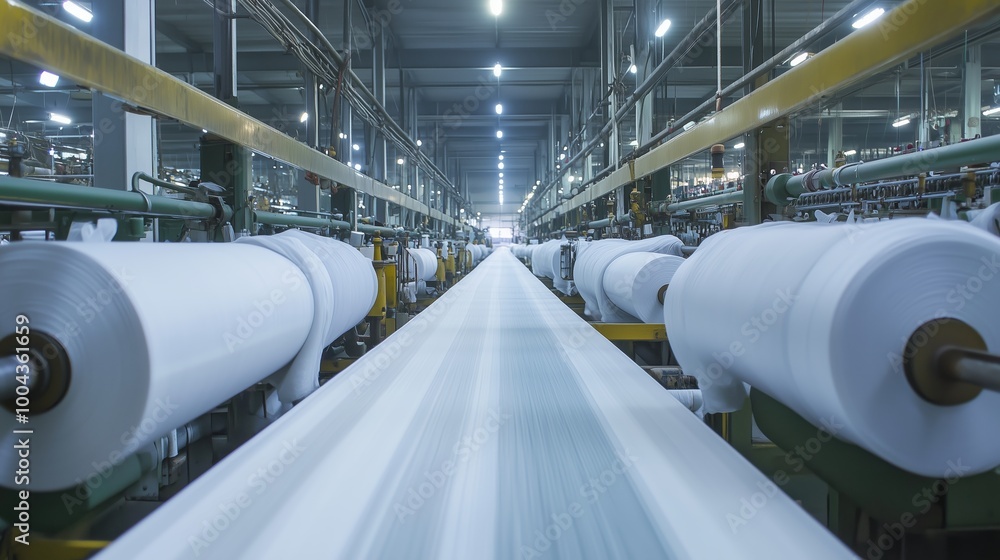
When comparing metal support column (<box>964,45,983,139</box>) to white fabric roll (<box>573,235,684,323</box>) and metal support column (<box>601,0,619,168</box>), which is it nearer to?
metal support column (<box>601,0,619,168</box>)

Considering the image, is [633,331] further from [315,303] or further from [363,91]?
[363,91]

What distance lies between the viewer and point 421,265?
5816mm

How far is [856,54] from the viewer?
160 cm

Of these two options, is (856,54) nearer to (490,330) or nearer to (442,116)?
(490,330)

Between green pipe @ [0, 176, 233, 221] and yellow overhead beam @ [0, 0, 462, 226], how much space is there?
29cm

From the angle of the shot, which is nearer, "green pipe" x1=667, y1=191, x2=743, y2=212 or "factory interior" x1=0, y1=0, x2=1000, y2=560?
"factory interior" x1=0, y1=0, x2=1000, y2=560

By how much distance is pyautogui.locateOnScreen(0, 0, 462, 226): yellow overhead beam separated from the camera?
3.96 feet

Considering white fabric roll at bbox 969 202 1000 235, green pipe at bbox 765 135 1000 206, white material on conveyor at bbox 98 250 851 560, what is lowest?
white material on conveyor at bbox 98 250 851 560

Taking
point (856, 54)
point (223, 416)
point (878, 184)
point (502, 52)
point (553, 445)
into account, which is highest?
point (502, 52)

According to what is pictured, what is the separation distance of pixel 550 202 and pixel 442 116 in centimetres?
323

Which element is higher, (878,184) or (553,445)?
(878,184)

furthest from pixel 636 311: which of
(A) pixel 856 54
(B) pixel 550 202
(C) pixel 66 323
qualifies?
(B) pixel 550 202

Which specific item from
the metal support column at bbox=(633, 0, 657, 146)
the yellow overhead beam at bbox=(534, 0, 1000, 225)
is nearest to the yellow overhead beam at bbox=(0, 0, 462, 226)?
the yellow overhead beam at bbox=(534, 0, 1000, 225)

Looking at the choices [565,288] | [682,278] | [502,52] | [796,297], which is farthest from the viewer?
[502,52]
